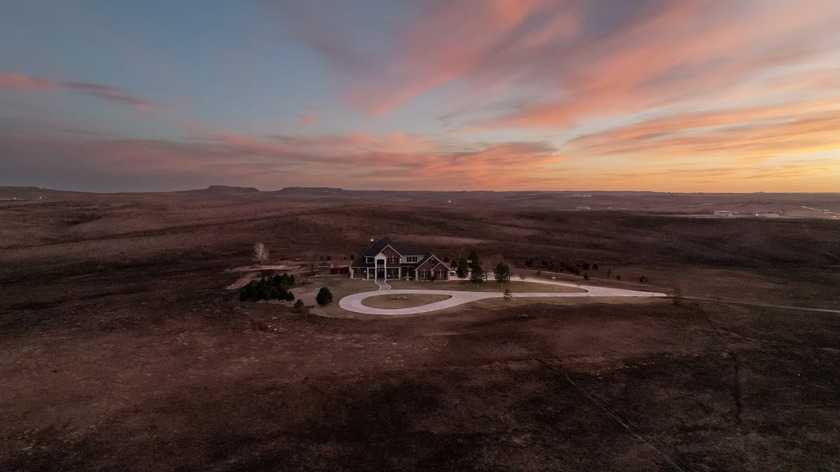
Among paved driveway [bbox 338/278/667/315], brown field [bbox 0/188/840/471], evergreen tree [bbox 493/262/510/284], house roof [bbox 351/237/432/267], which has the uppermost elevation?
house roof [bbox 351/237/432/267]

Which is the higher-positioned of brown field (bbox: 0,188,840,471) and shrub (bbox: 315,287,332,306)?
shrub (bbox: 315,287,332,306)

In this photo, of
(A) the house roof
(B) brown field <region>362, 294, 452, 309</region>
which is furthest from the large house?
(B) brown field <region>362, 294, 452, 309</region>

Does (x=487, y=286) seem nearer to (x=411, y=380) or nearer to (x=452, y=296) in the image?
(x=452, y=296)

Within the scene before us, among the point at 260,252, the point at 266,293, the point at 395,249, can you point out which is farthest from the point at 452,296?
the point at 260,252

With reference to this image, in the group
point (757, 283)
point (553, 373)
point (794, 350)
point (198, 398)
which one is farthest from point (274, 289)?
point (757, 283)

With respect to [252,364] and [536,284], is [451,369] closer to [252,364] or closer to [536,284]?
[252,364]

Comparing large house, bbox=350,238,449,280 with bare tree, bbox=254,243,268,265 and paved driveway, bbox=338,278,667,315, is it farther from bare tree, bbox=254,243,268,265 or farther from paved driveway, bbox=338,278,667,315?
bare tree, bbox=254,243,268,265

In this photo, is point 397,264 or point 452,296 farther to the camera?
point 397,264
